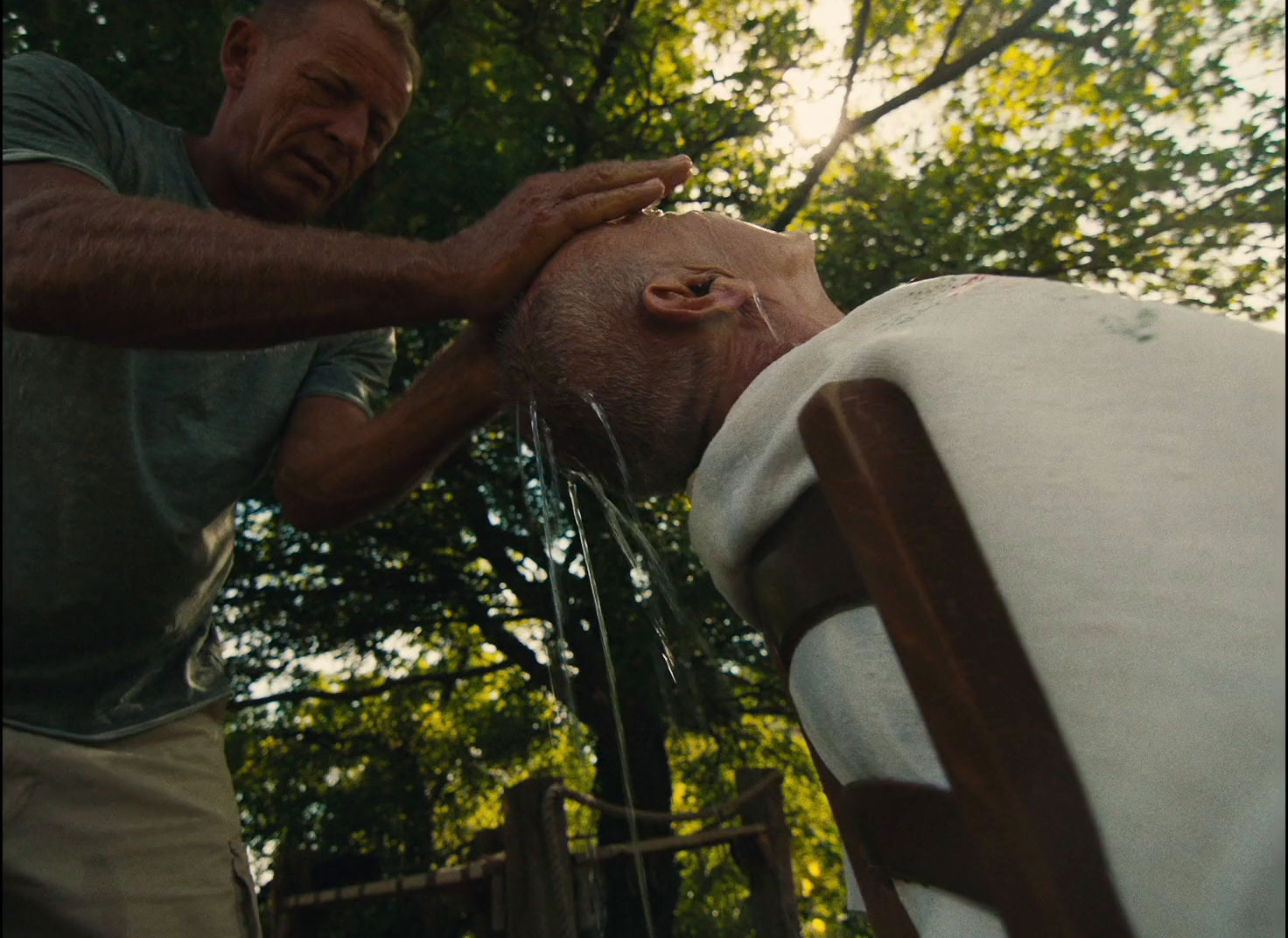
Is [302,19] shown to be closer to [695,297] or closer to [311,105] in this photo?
[311,105]

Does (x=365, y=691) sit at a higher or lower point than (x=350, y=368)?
higher

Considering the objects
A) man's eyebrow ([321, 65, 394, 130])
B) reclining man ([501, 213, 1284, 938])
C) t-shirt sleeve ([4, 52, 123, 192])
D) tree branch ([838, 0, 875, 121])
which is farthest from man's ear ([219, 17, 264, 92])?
tree branch ([838, 0, 875, 121])

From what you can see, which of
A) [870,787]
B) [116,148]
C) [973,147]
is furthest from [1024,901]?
[973,147]

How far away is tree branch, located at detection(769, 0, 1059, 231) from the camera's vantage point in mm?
4969

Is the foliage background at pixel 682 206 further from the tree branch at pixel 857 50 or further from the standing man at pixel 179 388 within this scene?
the standing man at pixel 179 388

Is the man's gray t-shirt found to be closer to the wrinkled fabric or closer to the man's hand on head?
the man's hand on head

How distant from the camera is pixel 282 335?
1.37m

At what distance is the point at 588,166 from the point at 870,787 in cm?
109

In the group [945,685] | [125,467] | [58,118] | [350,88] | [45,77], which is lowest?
[945,685]

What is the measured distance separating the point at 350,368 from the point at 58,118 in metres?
0.89

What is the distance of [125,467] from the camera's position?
5.26 ft

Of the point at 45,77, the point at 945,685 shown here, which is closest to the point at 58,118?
the point at 45,77

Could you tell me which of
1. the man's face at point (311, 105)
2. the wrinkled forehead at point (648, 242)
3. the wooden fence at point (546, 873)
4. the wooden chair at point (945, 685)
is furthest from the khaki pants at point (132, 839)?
the wooden fence at point (546, 873)

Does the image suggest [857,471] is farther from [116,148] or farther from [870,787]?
[116,148]
